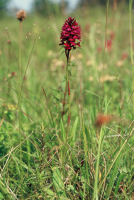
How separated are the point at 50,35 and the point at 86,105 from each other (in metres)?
3.92

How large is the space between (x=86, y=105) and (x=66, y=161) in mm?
951

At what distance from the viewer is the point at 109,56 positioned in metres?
3.10

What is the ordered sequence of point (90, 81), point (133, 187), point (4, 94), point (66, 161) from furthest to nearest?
point (90, 81), point (4, 94), point (66, 161), point (133, 187)

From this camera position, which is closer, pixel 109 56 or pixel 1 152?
pixel 1 152

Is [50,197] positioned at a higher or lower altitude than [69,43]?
lower

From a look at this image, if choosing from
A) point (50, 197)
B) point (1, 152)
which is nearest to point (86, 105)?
point (1, 152)

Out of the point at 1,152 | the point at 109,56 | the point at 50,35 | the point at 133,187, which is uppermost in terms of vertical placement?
the point at 50,35

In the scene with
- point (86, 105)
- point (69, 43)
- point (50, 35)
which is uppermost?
point (50, 35)

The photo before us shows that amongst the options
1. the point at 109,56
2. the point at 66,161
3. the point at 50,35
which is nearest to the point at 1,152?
the point at 66,161

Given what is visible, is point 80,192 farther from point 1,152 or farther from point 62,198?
point 1,152

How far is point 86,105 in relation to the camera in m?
1.93

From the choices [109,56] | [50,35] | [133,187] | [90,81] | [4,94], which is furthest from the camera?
[50,35]

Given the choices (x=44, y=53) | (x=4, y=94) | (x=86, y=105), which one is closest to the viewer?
(x=86, y=105)

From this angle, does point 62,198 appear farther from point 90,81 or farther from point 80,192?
point 90,81
